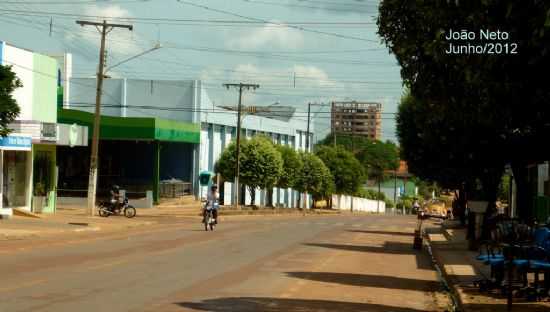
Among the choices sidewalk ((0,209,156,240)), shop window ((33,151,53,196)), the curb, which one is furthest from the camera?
shop window ((33,151,53,196))

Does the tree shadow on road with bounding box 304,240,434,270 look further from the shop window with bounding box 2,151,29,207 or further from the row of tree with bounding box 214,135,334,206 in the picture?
the row of tree with bounding box 214,135,334,206

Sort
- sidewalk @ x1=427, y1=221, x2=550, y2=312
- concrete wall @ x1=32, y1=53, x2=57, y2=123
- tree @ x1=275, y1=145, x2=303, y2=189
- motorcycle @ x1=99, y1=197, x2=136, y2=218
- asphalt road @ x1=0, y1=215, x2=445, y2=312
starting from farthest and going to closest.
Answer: tree @ x1=275, y1=145, x2=303, y2=189 < motorcycle @ x1=99, y1=197, x2=136, y2=218 < concrete wall @ x1=32, y1=53, x2=57, y2=123 < sidewalk @ x1=427, y1=221, x2=550, y2=312 < asphalt road @ x1=0, y1=215, x2=445, y2=312

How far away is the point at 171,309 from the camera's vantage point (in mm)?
12805

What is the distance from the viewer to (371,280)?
61.3 ft

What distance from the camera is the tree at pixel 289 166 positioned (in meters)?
82.6

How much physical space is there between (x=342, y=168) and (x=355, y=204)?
14314 mm

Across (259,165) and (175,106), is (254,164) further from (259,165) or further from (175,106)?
(175,106)

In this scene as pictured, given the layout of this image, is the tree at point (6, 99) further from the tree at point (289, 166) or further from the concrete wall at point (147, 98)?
the tree at point (289, 166)

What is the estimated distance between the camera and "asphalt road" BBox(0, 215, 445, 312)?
1373 centimetres

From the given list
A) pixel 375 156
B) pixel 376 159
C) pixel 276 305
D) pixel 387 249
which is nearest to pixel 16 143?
pixel 387 249

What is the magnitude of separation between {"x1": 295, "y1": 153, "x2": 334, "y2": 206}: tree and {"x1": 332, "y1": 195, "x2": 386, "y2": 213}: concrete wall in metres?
18.6

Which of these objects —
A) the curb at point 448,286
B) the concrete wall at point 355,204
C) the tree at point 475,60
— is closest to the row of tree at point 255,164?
the concrete wall at point 355,204

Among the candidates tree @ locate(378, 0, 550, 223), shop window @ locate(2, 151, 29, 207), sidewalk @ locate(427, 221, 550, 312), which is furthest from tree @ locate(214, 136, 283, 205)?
tree @ locate(378, 0, 550, 223)

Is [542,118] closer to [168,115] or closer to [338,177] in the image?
[168,115]
